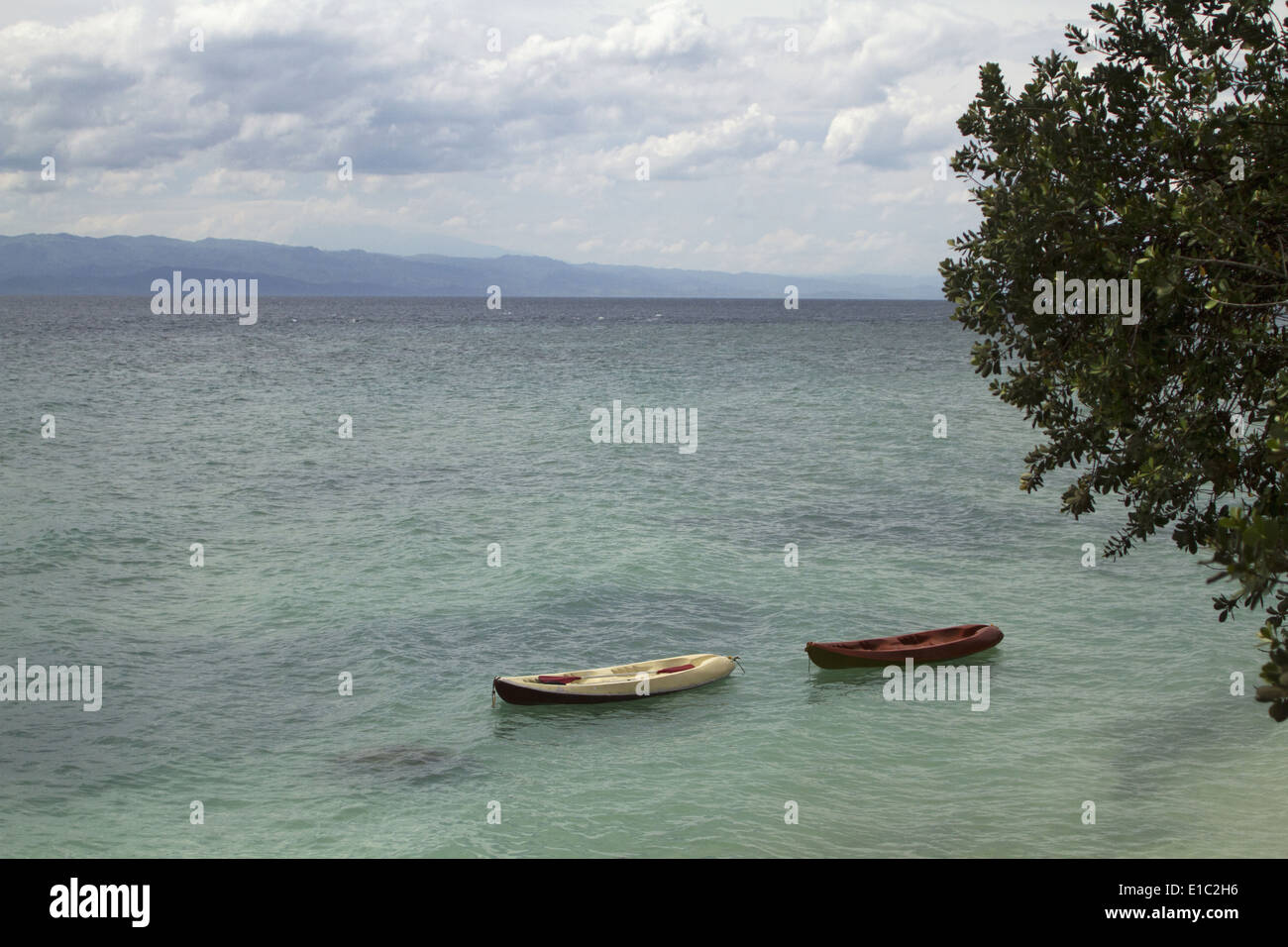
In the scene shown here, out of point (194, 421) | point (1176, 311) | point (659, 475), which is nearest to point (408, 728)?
point (1176, 311)

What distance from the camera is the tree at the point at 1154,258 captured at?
1178 centimetres

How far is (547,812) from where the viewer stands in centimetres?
1914

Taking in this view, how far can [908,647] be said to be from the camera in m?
26.0

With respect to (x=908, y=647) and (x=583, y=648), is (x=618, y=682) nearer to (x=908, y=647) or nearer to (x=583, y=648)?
(x=583, y=648)

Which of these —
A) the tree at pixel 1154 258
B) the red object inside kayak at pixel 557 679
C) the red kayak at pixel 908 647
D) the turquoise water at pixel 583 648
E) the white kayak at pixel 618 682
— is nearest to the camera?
the tree at pixel 1154 258

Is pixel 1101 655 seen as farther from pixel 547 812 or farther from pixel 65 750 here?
pixel 65 750

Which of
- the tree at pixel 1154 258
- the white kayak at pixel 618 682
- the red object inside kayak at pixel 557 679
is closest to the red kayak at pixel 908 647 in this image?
the white kayak at pixel 618 682

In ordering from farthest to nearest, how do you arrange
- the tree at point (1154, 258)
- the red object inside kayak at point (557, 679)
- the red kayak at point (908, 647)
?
the red kayak at point (908, 647) < the red object inside kayak at point (557, 679) < the tree at point (1154, 258)

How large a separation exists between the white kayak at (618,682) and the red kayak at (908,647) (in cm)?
220

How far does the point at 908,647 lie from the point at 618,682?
695 centimetres

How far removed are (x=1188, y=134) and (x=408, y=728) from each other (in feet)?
56.6

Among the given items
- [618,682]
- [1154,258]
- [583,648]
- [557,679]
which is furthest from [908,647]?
[1154,258]

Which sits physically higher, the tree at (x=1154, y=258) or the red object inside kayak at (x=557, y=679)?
the tree at (x=1154, y=258)

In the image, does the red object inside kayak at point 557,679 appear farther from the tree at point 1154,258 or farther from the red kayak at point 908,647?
the tree at point 1154,258
